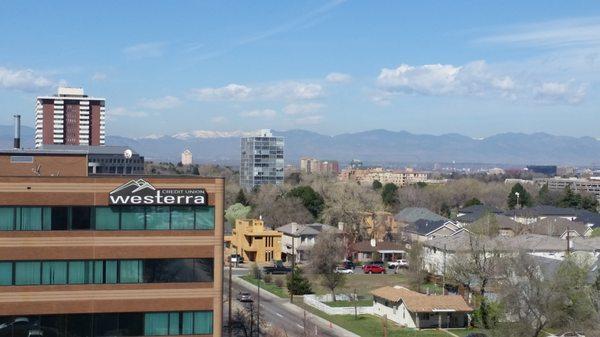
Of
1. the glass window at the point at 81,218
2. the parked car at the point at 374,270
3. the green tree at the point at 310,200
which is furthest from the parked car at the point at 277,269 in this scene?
the glass window at the point at 81,218

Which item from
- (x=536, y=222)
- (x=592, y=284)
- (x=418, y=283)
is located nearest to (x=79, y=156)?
(x=592, y=284)

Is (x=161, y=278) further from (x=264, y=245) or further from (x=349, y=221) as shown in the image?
(x=349, y=221)

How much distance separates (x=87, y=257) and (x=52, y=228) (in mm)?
1635

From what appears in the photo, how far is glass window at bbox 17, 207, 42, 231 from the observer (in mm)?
29828

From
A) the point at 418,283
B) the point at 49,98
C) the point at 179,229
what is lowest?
the point at 418,283

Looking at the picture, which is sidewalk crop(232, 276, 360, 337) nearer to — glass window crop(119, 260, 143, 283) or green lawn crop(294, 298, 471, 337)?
green lawn crop(294, 298, 471, 337)

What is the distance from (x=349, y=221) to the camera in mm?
96125

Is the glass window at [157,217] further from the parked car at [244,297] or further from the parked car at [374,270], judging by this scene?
the parked car at [374,270]

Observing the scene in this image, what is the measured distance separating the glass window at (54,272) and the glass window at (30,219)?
1.35 m

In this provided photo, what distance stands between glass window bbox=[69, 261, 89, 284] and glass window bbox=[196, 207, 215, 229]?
14.4ft

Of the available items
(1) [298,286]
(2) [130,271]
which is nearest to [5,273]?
(2) [130,271]

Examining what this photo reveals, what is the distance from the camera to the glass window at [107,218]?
99.7 feet

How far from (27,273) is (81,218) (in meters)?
2.70

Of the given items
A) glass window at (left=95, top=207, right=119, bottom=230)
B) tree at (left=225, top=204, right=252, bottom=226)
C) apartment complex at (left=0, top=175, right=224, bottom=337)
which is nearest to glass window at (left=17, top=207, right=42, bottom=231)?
apartment complex at (left=0, top=175, right=224, bottom=337)
